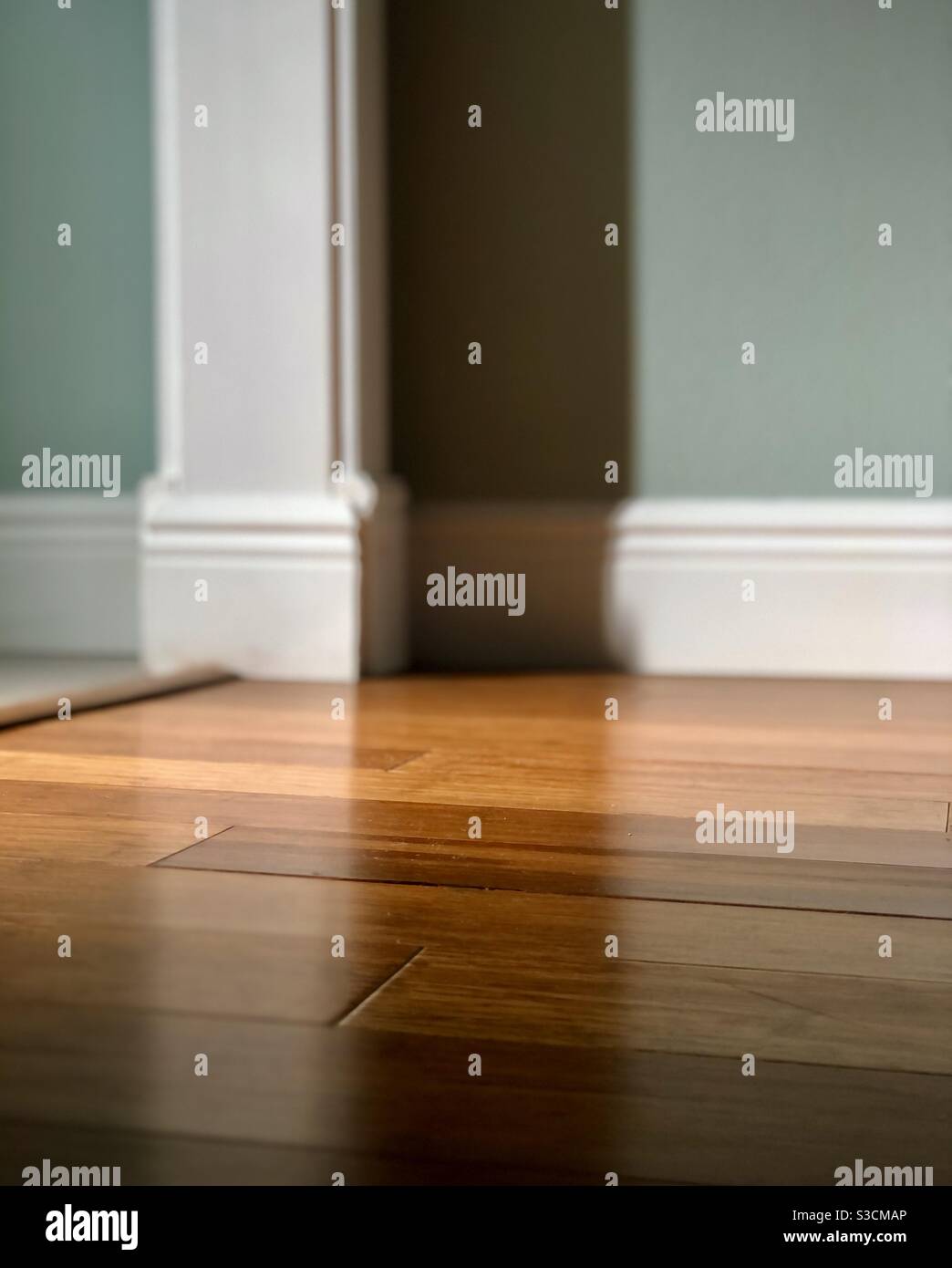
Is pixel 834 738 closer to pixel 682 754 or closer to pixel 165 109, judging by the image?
pixel 682 754

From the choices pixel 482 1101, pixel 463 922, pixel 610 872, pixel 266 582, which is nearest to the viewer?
pixel 482 1101

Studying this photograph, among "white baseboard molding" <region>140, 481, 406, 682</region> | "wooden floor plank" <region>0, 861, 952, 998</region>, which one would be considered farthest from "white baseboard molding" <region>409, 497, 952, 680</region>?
"wooden floor plank" <region>0, 861, 952, 998</region>

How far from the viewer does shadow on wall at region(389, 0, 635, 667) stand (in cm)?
235

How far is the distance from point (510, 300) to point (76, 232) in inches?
31.5

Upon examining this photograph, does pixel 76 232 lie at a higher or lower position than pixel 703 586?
higher

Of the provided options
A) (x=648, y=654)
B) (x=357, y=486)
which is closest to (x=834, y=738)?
(x=648, y=654)

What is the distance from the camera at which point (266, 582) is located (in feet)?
7.43

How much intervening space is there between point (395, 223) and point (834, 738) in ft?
4.17

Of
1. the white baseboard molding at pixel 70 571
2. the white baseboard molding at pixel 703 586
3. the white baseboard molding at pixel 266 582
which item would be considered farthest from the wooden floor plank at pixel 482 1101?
the white baseboard molding at pixel 70 571

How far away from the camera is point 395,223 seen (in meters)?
2.43

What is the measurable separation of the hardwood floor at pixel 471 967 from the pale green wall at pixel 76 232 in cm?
118

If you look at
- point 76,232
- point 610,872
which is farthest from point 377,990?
point 76,232

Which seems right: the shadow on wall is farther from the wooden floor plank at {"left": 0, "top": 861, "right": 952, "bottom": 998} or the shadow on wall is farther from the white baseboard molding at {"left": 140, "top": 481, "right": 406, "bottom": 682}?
the wooden floor plank at {"left": 0, "top": 861, "right": 952, "bottom": 998}

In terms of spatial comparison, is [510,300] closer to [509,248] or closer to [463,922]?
[509,248]
